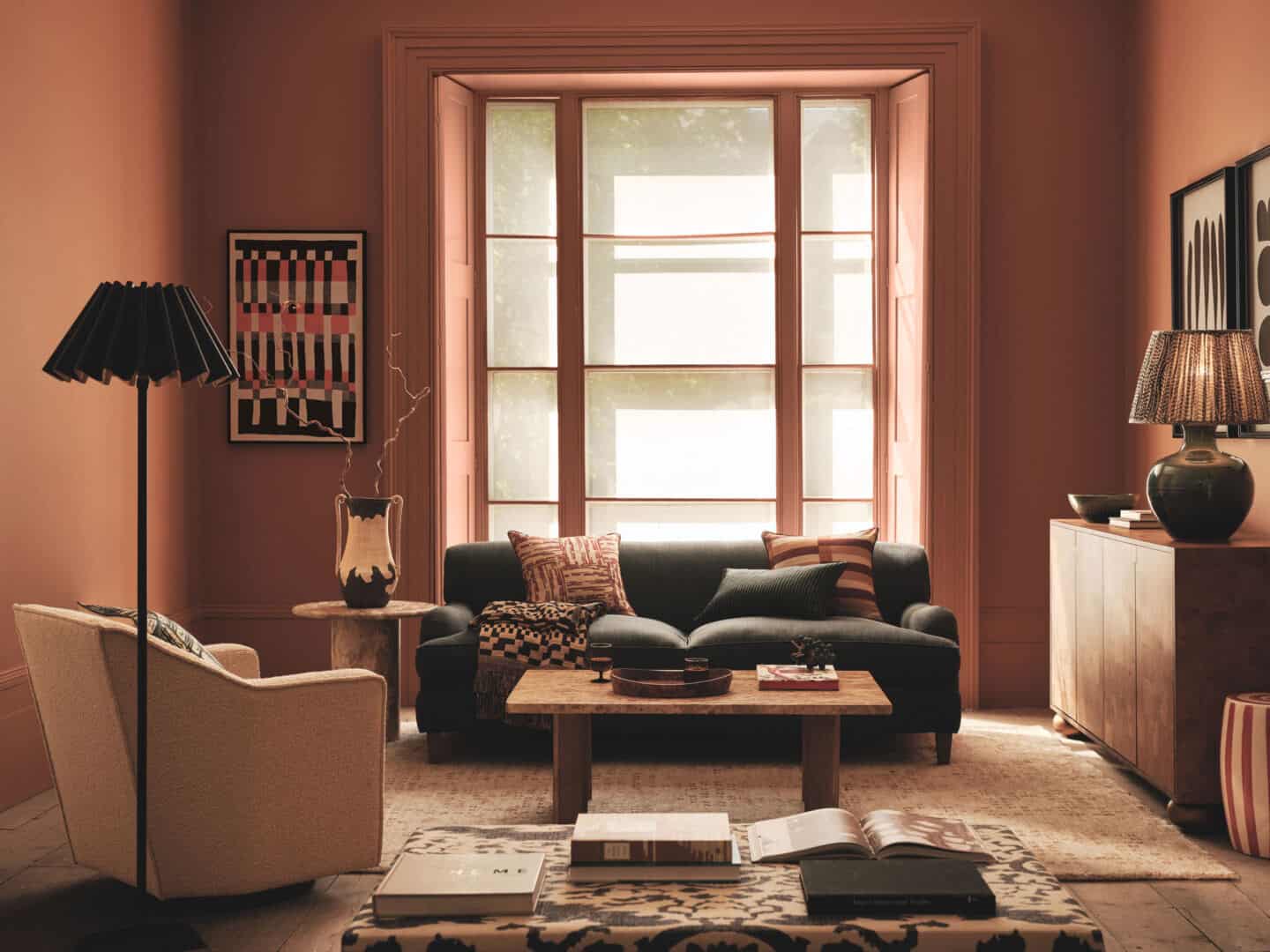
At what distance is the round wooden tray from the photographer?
364cm

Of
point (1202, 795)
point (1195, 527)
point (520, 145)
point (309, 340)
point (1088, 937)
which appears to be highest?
point (520, 145)

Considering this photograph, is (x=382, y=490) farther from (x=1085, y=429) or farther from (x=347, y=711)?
(x=1085, y=429)

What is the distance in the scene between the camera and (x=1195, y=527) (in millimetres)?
3848

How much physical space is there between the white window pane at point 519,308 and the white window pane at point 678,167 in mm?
330

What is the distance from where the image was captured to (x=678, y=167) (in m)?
5.90

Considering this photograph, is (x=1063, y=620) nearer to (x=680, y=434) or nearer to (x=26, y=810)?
(x=680, y=434)

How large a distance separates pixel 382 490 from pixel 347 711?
2.64 meters

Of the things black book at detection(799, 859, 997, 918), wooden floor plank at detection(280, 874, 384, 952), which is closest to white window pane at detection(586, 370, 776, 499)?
wooden floor plank at detection(280, 874, 384, 952)

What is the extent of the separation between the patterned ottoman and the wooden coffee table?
1385 millimetres

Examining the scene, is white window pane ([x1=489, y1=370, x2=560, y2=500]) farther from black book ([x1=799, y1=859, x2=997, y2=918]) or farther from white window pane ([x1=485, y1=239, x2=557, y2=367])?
black book ([x1=799, y1=859, x2=997, y2=918])

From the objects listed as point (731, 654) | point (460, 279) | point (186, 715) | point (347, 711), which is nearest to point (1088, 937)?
point (347, 711)

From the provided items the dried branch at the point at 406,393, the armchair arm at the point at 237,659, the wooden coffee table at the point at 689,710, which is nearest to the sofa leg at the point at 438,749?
the wooden coffee table at the point at 689,710

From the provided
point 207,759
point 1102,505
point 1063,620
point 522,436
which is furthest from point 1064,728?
point 207,759

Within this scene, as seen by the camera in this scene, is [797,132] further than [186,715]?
Yes
